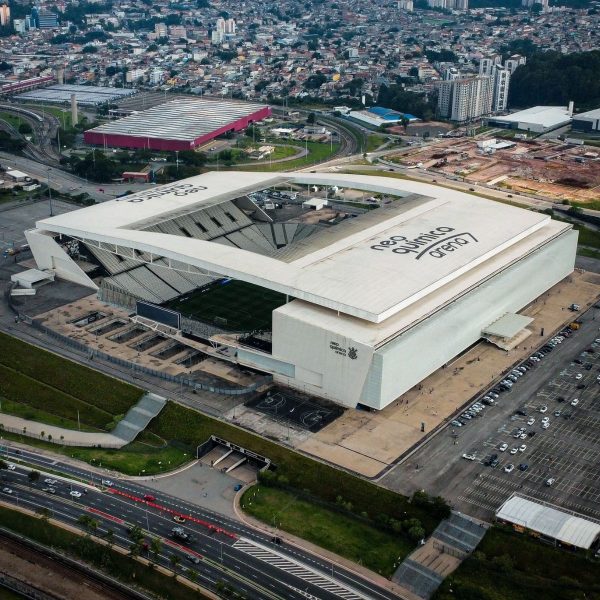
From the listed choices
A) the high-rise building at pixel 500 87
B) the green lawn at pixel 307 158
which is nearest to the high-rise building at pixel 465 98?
the high-rise building at pixel 500 87

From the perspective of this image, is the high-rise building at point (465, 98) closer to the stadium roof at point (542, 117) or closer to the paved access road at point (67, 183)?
the stadium roof at point (542, 117)

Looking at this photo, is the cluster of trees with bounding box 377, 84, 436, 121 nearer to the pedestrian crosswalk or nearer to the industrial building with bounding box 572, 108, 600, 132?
the industrial building with bounding box 572, 108, 600, 132

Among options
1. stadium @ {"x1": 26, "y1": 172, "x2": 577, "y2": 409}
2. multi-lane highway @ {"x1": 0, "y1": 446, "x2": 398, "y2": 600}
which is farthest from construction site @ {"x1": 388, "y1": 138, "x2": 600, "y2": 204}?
multi-lane highway @ {"x1": 0, "y1": 446, "x2": 398, "y2": 600}

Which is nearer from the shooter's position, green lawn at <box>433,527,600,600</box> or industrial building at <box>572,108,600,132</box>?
green lawn at <box>433,527,600,600</box>

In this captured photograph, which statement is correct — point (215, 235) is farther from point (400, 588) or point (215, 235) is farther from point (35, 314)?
point (400, 588)

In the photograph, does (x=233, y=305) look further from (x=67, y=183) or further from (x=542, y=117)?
(x=542, y=117)

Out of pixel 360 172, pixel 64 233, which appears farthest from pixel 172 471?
pixel 360 172

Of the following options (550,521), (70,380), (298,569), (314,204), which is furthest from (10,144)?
(550,521)
